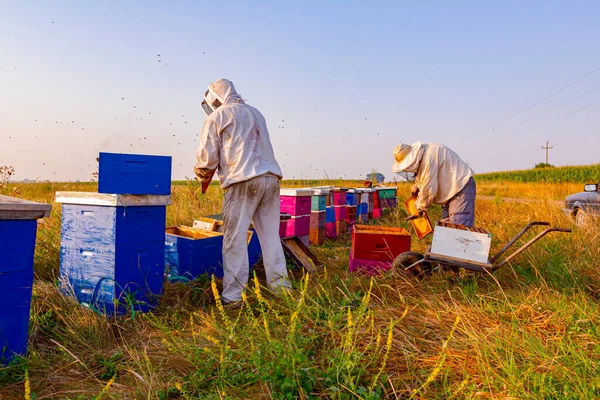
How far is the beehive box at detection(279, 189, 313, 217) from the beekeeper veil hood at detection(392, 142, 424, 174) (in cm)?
154

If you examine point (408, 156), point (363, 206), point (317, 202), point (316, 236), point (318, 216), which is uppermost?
point (408, 156)

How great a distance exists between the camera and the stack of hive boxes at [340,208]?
7.92 metres

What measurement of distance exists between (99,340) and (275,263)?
1633 mm

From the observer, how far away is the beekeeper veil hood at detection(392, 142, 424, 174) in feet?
17.0

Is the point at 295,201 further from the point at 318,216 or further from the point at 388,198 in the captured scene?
the point at 388,198

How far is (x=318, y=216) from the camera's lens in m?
6.95

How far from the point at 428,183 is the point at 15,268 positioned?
4.15 m

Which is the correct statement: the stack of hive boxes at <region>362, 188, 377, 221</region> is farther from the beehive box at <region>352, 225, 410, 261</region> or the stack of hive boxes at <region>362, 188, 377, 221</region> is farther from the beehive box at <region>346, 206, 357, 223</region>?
the beehive box at <region>352, 225, 410, 261</region>

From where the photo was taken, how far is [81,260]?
11.6 ft

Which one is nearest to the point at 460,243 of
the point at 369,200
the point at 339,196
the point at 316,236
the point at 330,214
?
the point at 316,236

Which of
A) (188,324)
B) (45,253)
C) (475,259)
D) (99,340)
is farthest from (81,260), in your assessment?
(475,259)

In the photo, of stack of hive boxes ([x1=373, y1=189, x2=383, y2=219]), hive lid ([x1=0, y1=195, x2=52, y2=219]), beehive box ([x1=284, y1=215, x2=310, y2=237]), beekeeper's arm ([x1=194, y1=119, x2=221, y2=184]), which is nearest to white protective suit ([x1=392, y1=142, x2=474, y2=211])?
beehive box ([x1=284, y1=215, x2=310, y2=237])

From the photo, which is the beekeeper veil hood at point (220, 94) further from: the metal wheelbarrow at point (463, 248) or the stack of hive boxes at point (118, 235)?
the metal wheelbarrow at point (463, 248)

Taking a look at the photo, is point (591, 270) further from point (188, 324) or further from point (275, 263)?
point (188, 324)
